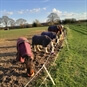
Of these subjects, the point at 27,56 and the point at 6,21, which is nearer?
the point at 27,56

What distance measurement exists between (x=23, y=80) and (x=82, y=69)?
2659 mm

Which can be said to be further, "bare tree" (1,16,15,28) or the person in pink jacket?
"bare tree" (1,16,15,28)

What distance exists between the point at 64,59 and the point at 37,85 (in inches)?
129

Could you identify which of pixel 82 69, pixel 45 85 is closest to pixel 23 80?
pixel 45 85

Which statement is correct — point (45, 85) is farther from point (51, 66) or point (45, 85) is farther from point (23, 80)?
point (51, 66)

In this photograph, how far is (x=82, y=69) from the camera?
660cm

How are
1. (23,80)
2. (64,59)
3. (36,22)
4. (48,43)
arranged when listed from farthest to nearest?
1. (36,22)
2. (48,43)
3. (64,59)
4. (23,80)

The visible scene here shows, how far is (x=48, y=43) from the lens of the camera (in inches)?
341

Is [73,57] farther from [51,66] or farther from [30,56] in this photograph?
[30,56]

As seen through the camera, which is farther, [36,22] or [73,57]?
[36,22]

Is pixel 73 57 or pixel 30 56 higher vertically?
pixel 30 56

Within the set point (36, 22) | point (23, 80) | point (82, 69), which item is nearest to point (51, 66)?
point (82, 69)

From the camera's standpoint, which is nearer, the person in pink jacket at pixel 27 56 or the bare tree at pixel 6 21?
the person in pink jacket at pixel 27 56

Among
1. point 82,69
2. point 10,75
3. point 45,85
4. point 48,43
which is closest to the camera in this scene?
point 45,85
